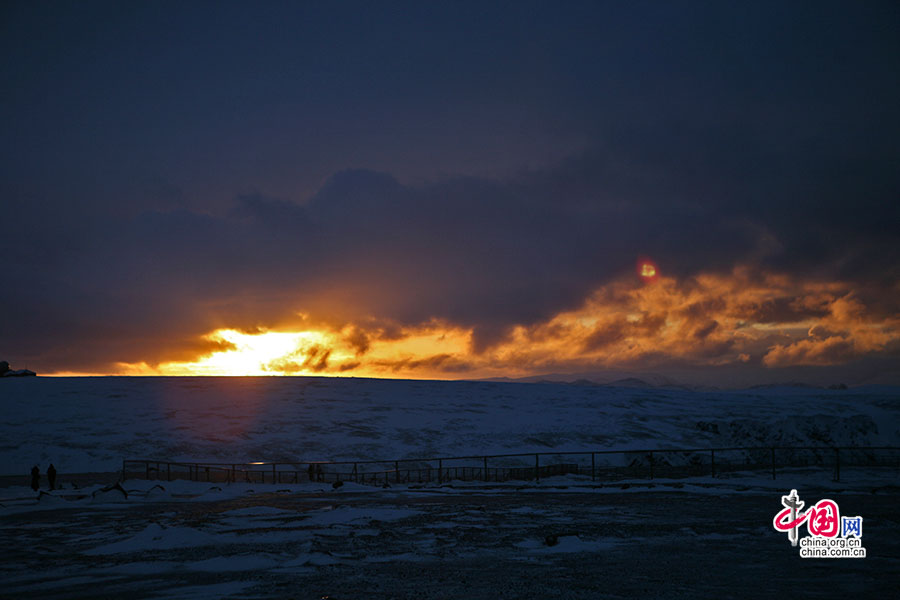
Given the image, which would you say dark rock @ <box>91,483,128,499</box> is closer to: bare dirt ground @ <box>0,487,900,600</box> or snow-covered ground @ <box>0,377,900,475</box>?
bare dirt ground @ <box>0,487,900,600</box>

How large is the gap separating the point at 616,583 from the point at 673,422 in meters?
76.3

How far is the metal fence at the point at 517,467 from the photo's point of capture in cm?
3331

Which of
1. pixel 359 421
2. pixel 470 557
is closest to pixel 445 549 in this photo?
pixel 470 557

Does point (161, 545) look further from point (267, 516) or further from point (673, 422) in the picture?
point (673, 422)

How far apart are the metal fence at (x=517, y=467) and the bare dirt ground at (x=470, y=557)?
8.53 m

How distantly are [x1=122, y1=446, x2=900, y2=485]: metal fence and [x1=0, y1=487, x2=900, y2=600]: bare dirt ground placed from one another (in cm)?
853

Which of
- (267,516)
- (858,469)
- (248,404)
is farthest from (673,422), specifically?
(267,516)

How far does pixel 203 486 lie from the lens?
1297 inches

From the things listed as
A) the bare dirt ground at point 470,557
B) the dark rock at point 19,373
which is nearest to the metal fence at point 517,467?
the bare dirt ground at point 470,557

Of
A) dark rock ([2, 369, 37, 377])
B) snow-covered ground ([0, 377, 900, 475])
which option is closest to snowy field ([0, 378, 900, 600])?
snow-covered ground ([0, 377, 900, 475])

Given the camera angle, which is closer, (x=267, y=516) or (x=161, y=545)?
(x=161, y=545)

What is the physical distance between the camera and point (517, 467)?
49.7 metres

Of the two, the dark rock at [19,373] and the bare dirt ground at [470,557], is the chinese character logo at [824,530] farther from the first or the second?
the dark rock at [19,373]

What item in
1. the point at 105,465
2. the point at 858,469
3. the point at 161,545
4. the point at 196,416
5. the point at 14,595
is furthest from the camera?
the point at 196,416
